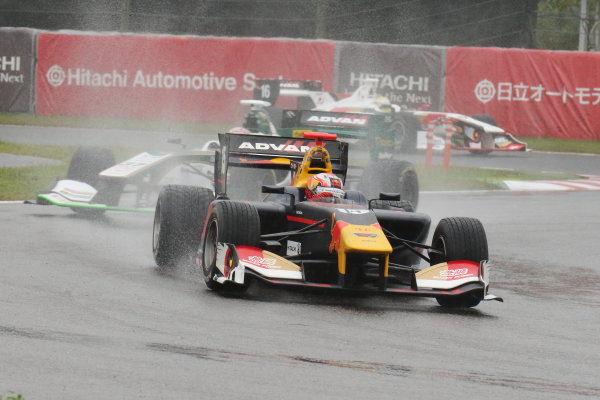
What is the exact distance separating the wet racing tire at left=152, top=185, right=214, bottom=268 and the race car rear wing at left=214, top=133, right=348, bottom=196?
753 mm

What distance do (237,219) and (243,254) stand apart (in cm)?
30

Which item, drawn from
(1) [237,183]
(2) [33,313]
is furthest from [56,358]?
(1) [237,183]

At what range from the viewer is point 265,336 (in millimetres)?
7051

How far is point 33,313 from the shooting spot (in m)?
7.41

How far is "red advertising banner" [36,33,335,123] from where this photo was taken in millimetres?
29281

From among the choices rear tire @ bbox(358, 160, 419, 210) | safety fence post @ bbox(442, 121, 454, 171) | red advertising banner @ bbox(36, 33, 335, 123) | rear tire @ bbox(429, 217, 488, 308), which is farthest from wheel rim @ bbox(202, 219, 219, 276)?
red advertising banner @ bbox(36, 33, 335, 123)

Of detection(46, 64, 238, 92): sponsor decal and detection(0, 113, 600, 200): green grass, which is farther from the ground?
detection(46, 64, 238, 92): sponsor decal

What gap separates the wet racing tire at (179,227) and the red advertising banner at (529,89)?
62.8 ft

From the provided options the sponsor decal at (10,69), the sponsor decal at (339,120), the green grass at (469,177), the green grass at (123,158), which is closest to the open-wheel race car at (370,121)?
the sponsor decal at (339,120)

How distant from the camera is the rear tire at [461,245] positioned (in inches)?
343

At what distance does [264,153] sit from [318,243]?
2184 mm

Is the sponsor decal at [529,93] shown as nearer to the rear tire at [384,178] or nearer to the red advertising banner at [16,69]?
the red advertising banner at [16,69]

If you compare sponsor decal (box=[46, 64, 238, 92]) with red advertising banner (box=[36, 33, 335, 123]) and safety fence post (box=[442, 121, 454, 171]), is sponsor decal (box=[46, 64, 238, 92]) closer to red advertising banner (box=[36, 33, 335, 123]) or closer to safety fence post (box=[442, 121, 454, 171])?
red advertising banner (box=[36, 33, 335, 123])

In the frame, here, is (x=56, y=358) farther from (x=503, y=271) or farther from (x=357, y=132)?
(x=357, y=132)
